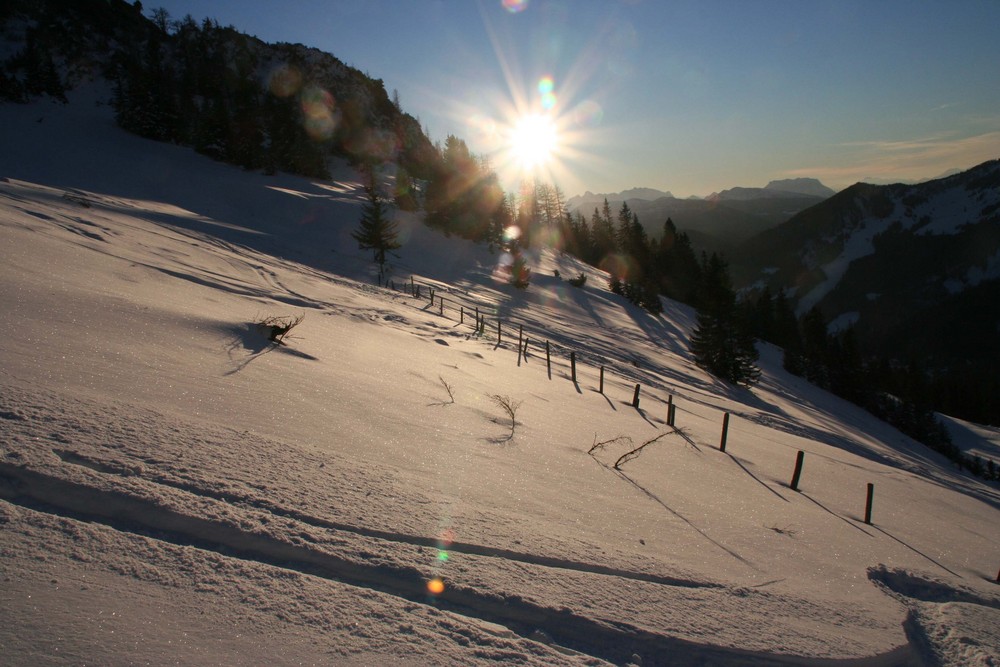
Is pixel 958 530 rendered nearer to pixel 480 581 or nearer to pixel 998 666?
pixel 998 666

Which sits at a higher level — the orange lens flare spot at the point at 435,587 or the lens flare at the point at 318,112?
the lens flare at the point at 318,112

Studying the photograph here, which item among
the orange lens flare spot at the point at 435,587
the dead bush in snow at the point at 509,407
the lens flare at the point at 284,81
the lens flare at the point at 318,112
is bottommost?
the dead bush in snow at the point at 509,407

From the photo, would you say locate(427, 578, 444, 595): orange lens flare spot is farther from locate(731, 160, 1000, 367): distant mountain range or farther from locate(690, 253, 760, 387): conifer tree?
locate(731, 160, 1000, 367): distant mountain range

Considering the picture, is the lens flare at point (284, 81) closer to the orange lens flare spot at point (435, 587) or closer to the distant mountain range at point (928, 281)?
the orange lens flare spot at point (435, 587)

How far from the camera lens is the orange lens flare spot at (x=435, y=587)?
8.27 ft

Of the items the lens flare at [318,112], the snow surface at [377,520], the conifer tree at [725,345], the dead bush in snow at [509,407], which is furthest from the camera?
the lens flare at [318,112]

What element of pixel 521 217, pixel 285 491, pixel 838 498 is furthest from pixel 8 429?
pixel 521 217

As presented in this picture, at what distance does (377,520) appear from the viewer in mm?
3000

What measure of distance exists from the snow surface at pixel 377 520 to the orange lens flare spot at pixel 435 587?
40mm

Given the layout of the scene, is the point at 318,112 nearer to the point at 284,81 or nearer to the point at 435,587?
the point at 284,81

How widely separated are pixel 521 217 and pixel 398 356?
56.5 metres

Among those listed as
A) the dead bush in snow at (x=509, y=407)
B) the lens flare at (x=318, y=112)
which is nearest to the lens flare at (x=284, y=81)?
the lens flare at (x=318, y=112)

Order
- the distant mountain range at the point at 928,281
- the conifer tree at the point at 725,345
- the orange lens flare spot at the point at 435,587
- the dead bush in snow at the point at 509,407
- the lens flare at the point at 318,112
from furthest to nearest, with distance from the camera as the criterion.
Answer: the distant mountain range at the point at 928,281, the lens flare at the point at 318,112, the conifer tree at the point at 725,345, the dead bush in snow at the point at 509,407, the orange lens flare spot at the point at 435,587

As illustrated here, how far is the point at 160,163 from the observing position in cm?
3988
